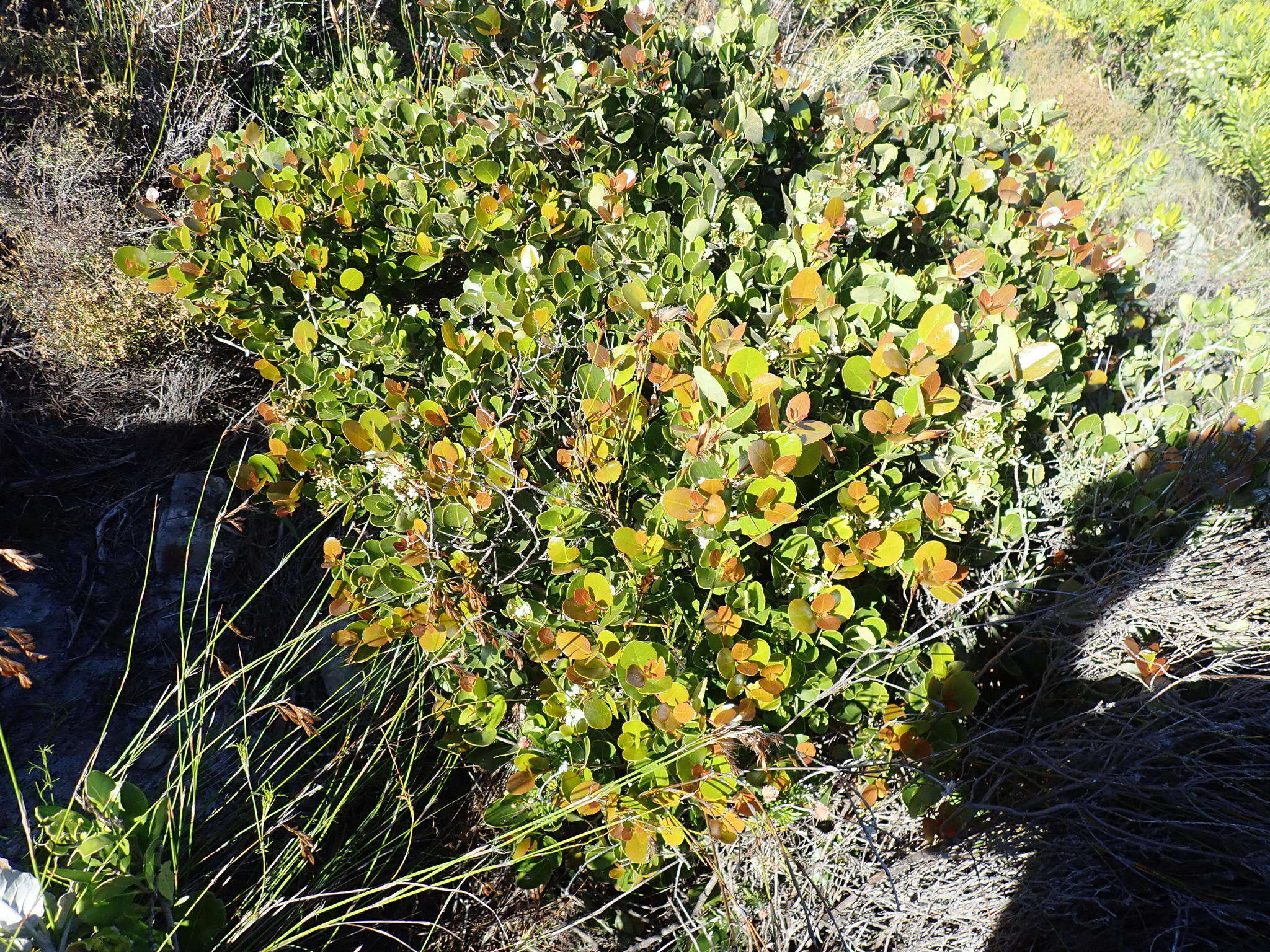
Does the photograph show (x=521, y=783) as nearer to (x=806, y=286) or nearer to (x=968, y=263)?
(x=806, y=286)

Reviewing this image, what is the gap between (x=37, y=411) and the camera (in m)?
2.42

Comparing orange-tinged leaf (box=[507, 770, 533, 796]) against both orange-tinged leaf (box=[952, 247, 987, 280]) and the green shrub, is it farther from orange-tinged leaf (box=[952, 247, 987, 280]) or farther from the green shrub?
orange-tinged leaf (box=[952, 247, 987, 280])

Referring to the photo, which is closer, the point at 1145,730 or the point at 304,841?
the point at 304,841

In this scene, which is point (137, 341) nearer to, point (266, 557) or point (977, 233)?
point (266, 557)

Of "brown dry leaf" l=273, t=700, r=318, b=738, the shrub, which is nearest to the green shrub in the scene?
"brown dry leaf" l=273, t=700, r=318, b=738

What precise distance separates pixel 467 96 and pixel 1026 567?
1.84m

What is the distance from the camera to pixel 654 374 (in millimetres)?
1411

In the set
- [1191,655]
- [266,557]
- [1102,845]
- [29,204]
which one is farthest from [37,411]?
[1191,655]

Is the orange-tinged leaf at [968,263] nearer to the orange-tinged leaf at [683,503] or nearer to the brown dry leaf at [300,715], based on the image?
the orange-tinged leaf at [683,503]

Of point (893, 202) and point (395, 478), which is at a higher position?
point (893, 202)

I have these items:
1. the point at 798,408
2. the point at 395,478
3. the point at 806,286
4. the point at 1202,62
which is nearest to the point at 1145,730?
the point at 798,408

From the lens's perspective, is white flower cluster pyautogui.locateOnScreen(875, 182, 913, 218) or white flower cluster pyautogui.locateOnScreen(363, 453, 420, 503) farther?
white flower cluster pyautogui.locateOnScreen(875, 182, 913, 218)

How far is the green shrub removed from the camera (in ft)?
4.25

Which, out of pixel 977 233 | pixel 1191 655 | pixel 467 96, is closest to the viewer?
pixel 1191 655
